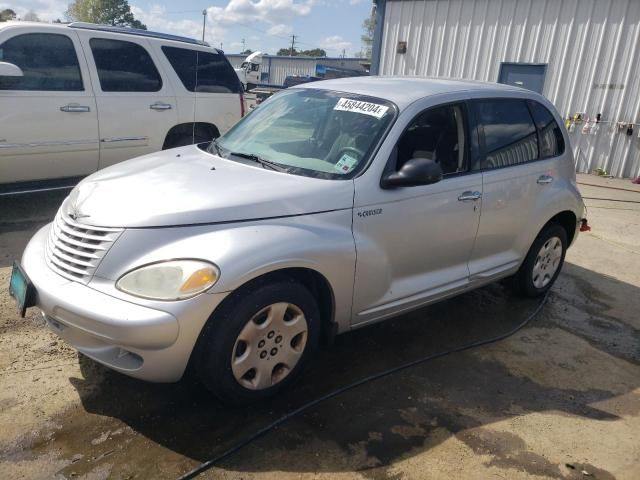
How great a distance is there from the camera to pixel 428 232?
3.48 m

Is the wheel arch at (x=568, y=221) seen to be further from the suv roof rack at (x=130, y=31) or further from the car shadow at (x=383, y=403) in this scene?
the suv roof rack at (x=130, y=31)

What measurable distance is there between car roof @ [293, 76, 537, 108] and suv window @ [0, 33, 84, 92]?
2.89m

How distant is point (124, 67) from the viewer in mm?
6039

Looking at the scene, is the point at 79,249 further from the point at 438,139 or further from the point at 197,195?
the point at 438,139

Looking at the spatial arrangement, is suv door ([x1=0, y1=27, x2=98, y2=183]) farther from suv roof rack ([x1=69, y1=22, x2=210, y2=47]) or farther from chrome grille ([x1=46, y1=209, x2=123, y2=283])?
chrome grille ([x1=46, y1=209, x2=123, y2=283])

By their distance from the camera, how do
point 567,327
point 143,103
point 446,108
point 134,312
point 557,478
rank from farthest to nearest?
point 143,103 → point 567,327 → point 446,108 → point 557,478 → point 134,312

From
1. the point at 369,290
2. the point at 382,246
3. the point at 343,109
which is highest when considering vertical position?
the point at 343,109

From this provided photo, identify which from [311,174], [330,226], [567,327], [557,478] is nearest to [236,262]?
[330,226]

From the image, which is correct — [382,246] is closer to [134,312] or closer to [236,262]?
[236,262]

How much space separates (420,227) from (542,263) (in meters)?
1.85

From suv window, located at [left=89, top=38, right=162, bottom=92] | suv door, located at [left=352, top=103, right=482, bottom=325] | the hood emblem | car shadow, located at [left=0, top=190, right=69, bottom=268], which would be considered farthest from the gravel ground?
suv window, located at [left=89, top=38, right=162, bottom=92]

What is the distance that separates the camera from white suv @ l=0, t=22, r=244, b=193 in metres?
5.32

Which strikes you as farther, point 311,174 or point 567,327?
point 567,327

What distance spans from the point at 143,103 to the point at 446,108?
3825 millimetres
